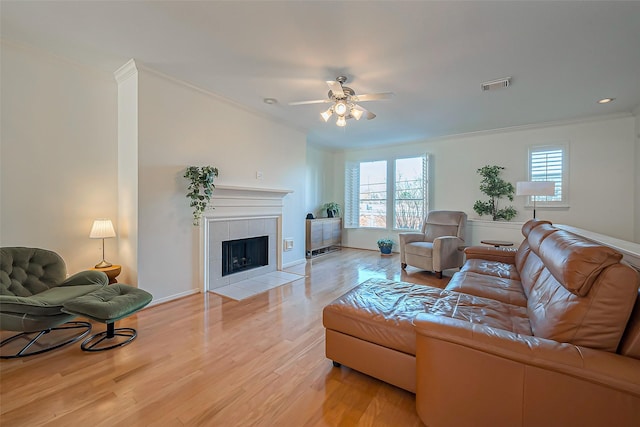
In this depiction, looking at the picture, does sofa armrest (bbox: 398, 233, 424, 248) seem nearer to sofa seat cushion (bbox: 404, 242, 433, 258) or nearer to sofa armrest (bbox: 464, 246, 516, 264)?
sofa seat cushion (bbox: 404, 242, 433, 258)

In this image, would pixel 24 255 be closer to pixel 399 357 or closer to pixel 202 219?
pixel 202 219

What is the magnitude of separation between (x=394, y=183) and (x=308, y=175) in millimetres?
2047

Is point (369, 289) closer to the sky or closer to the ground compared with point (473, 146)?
closer to the ground

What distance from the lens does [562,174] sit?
4.41m

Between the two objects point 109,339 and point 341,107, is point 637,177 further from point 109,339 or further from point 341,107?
point 109,339

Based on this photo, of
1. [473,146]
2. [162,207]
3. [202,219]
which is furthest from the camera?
[473,146]

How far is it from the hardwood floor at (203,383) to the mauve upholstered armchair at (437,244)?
7.89 ft

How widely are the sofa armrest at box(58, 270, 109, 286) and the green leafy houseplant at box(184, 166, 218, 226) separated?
107cm

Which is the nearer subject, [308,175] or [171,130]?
[171,130]

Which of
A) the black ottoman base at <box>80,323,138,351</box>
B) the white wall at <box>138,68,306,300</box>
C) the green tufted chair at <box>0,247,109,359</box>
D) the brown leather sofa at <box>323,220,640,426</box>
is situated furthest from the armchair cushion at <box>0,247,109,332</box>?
the brown leather sofa at <box>323,220,640,426</box>

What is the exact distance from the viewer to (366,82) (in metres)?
2.97

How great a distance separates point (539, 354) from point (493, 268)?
197 centimetres

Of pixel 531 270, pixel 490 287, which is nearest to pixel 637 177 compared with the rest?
pixel 531 270

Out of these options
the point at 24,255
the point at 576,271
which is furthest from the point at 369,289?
the point at 24,255
